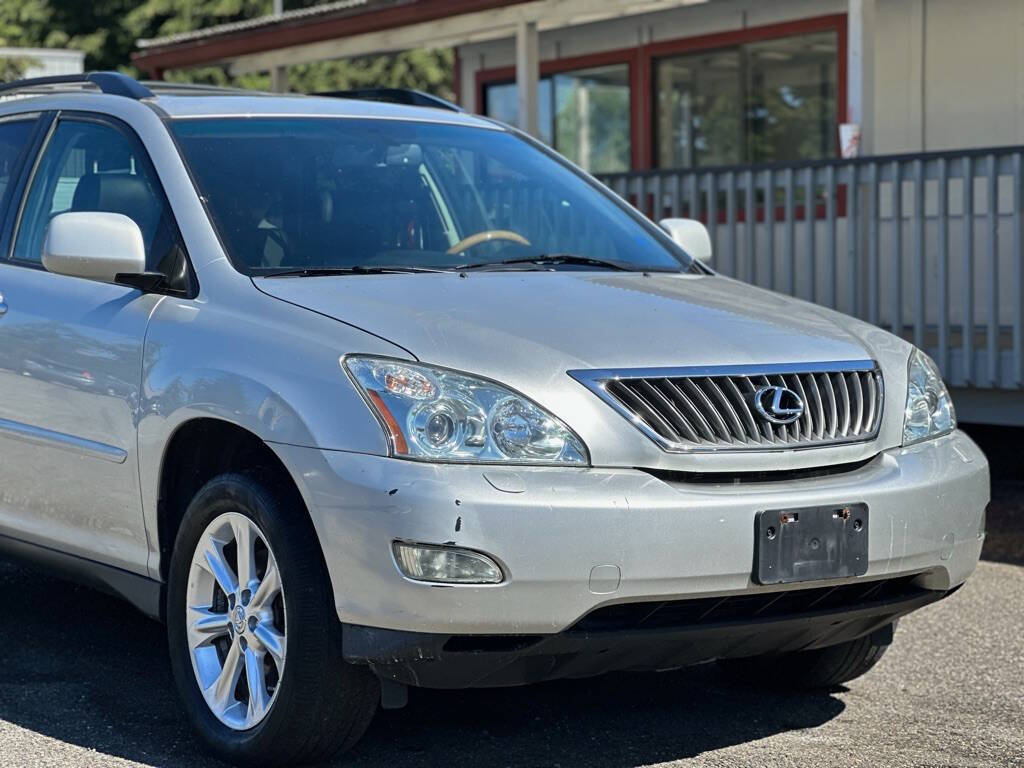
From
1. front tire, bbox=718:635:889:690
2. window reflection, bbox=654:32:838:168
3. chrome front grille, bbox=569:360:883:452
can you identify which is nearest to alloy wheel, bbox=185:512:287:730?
chrome front grille, bbox=569:360:883:452

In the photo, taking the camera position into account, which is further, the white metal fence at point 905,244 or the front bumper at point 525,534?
the white metal fence at point 905,244

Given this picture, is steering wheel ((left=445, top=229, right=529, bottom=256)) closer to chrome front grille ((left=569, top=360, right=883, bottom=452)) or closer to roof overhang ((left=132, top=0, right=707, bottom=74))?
chrome front grille ((left=569, top=360, right=883, bottom=452))

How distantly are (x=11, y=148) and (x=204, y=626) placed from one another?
2.14 meters

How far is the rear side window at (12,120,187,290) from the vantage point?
4.60m

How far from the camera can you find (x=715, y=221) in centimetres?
1009

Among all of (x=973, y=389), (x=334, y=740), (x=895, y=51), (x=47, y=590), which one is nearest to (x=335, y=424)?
(x=334, y=740)

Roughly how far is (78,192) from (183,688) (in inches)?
67.6

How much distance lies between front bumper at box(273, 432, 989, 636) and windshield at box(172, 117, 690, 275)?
3.28ft

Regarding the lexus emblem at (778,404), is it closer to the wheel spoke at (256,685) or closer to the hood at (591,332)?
the hood at (591,332)

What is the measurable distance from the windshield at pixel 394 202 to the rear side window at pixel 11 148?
815 millimetres

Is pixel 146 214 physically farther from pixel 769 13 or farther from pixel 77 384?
pixel 769 13

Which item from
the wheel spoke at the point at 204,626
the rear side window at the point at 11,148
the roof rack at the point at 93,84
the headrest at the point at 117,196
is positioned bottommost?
the wheel spoke at the point at 204,626

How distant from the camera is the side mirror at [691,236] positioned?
18.5 feet

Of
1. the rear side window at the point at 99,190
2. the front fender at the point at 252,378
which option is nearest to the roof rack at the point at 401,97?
the rear side window at the point at 99,190
